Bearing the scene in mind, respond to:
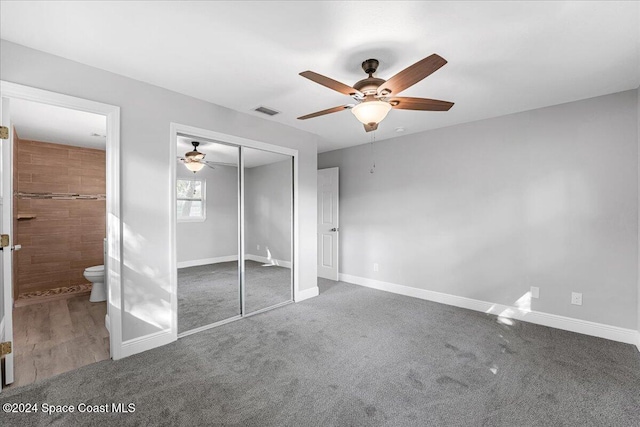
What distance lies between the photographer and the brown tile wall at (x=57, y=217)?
152 inches

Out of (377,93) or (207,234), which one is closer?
(377,93)

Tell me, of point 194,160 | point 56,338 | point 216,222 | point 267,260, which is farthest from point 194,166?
point 56,338

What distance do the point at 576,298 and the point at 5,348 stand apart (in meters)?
5.13

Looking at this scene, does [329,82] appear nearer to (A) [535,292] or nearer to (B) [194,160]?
(B) [194,160]

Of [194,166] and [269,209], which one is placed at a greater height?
[194,166]

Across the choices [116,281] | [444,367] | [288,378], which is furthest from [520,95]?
[116,281]

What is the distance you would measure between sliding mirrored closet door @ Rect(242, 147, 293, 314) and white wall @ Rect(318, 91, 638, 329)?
5.18ft

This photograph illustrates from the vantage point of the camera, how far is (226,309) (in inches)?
133

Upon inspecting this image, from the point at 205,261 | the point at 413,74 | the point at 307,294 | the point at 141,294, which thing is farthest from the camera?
the point at 307,294

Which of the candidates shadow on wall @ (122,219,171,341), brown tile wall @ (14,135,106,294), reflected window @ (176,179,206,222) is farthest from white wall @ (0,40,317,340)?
brown tile wall @ (14,135,106,294)

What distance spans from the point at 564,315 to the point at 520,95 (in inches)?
95.7

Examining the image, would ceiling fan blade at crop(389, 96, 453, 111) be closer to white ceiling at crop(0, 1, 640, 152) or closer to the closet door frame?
white ceiling at crop(0, 1, 640, 152)

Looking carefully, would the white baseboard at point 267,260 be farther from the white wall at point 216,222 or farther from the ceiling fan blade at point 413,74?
the ceiling fan blade at point 413,74

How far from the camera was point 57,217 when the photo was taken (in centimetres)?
411
